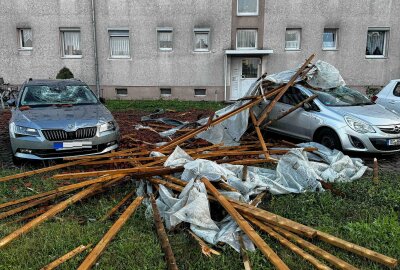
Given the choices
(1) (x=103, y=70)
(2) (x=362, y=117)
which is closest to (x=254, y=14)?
(1) (x=103, y=70)

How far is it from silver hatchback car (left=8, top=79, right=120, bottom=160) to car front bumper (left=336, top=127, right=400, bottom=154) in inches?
182

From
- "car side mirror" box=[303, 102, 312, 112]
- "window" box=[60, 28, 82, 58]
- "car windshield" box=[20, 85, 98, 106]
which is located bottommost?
"car side mirror" box=[303, 102, 312, 112]

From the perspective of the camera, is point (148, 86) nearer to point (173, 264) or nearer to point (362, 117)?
point (362, 117)

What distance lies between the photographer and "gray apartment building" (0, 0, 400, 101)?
17.1 metres

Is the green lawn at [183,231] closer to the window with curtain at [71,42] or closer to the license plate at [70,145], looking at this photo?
the license plate at [70,145]

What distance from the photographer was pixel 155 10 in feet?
56.3

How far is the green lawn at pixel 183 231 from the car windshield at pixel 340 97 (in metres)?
2.77

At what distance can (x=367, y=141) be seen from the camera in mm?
6527

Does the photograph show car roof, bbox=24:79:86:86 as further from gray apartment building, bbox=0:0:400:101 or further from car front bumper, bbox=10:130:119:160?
gray apartment building, bbox=0:0:400:101

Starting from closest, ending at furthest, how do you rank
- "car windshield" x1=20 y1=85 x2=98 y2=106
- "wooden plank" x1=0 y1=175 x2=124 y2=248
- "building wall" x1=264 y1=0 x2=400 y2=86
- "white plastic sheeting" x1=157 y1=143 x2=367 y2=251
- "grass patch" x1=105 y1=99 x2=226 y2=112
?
"wooden plank" x1=0 y1=175 x2=124 y2=248 < "white plastic sheeting" x1=157 y1=143 x2=367 y2=251 < "car windshield" x1=20 y1=85 x2=98 y2=106 < "grass patch" x1=105 y1=99 x2=226 y2=112 < "building wall" x1=264 y1=0 x2=400 y2=86

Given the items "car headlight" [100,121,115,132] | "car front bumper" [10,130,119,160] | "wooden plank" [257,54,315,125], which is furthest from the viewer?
"wooden plank" [257,54,315,125]

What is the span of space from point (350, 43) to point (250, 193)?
1584 cm

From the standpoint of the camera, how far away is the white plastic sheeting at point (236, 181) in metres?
3.69

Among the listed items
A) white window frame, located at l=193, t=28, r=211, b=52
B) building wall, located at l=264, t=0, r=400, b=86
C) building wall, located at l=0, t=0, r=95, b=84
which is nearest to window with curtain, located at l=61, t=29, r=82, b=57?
building wall, located at l=0, t=0, r=95, b=84
